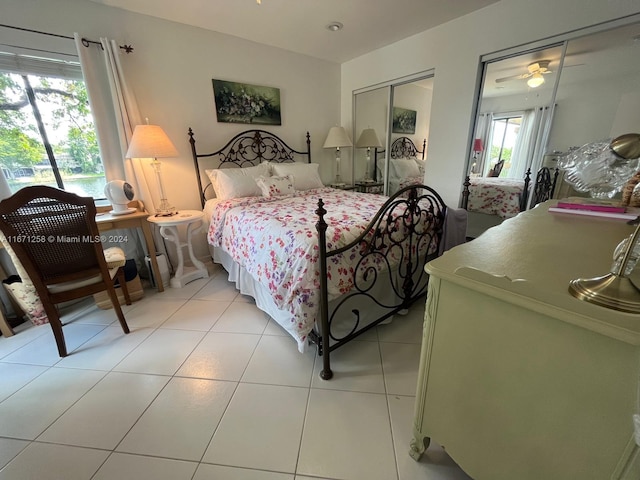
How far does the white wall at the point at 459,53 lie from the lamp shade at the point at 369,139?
0.59 meters

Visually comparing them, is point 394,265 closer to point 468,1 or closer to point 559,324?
point 559,324

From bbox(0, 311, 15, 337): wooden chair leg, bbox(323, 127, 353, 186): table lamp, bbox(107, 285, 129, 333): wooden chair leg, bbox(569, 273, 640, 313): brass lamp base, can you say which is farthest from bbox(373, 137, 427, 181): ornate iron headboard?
bbox(0, 311, 15, 337): wooden chair leg

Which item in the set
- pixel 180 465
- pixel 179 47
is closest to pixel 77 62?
pixel 179 47

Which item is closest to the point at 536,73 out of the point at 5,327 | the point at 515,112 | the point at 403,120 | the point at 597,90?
the point at 515,112

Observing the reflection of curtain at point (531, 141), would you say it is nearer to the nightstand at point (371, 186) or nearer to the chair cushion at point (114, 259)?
the nightstand at point (371, 186)

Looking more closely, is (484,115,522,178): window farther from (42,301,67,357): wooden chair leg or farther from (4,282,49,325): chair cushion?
(4,282,49,325): chair cushion

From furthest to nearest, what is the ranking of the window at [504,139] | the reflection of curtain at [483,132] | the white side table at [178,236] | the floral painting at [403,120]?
1. the floral painting at [403,120]
2. the reflection of curtain at [483,132]
3. the window at [504,139]
4. the white side table at [178,236]

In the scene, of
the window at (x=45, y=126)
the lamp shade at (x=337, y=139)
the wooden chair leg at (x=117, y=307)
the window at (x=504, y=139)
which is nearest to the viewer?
the wooden chair leg at (x=117, y=307)

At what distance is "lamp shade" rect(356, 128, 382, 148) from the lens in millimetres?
3559

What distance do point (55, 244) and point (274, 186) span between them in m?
1.70

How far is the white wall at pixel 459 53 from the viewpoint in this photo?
195cm

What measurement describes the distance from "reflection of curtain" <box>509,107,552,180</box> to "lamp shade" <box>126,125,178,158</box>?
3246 mm

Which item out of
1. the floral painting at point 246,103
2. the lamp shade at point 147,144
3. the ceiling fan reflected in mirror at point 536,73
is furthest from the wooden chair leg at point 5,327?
the ceiling fan reflected in mirror at point 536,73

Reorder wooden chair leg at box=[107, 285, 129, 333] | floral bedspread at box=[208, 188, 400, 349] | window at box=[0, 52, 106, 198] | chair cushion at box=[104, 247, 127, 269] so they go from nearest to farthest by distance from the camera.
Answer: floral bedspread at box=[208, 188, 400, 349]
wooden chair leg at box=[107, 285, 129, 333]
chair cushion at box=[104, 247, 127, 269]
window at box=[0, 52, 106, 198]
